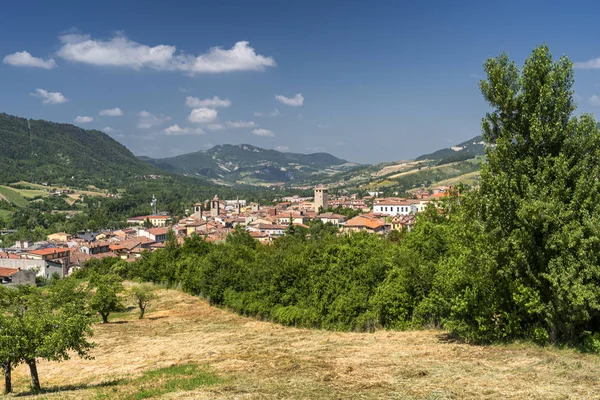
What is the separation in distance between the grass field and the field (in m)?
188

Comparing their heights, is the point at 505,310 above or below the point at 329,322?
above

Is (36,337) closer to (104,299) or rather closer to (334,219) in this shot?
(104,299)

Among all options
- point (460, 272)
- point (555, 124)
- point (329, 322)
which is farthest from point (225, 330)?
point (555, 124)

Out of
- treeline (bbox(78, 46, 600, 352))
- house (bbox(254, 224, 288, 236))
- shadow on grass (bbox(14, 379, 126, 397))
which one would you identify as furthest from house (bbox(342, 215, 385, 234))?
shadow on grass (bbox(14, 379, 126, 397))

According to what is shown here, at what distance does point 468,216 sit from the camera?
659 inches

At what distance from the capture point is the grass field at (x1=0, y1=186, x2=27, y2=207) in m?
183

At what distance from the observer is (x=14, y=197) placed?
190 meters

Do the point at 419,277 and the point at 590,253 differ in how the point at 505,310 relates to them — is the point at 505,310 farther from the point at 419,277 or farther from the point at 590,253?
the point at 419,277

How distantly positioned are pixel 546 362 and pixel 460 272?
178 inches

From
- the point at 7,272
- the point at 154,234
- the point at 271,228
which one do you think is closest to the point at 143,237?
the point at 154,234

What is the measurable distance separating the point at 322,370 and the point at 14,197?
215 metres

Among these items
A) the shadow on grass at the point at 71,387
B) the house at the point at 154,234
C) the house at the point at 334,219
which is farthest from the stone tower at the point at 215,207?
the shadow on grass at the point at 71,387

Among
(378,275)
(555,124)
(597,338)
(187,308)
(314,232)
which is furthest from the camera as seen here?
(314,232)

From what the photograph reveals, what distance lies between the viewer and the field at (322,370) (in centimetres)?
1145
